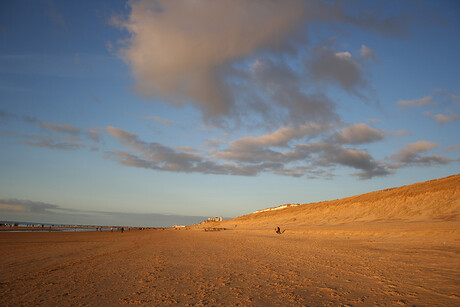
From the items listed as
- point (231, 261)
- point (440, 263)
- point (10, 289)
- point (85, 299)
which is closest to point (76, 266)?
point (10, 289)

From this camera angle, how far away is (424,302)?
24.0 feet

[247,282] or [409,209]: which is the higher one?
[409,209]

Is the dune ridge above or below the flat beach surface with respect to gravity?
above

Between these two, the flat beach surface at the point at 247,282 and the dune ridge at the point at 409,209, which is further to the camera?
the dune ridge at the point at 409,209

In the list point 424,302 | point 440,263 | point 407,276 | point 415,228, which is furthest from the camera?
point 415,228

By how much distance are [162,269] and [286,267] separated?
607cm

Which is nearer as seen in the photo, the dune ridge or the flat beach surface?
the flat beach surface

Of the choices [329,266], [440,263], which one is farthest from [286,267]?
[440,263]

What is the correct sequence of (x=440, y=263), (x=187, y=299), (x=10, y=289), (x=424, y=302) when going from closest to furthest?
(x=424, y=302), (x=187, y=299), (x=10, y=289), (x=440, y=263)

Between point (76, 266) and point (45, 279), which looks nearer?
point (45, 279)

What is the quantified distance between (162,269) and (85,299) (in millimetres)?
4876

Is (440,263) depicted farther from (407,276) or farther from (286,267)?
(286,267)

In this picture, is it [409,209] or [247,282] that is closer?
[247,282]

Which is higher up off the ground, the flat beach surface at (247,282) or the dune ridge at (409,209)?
the dune ridge at (409,209)
